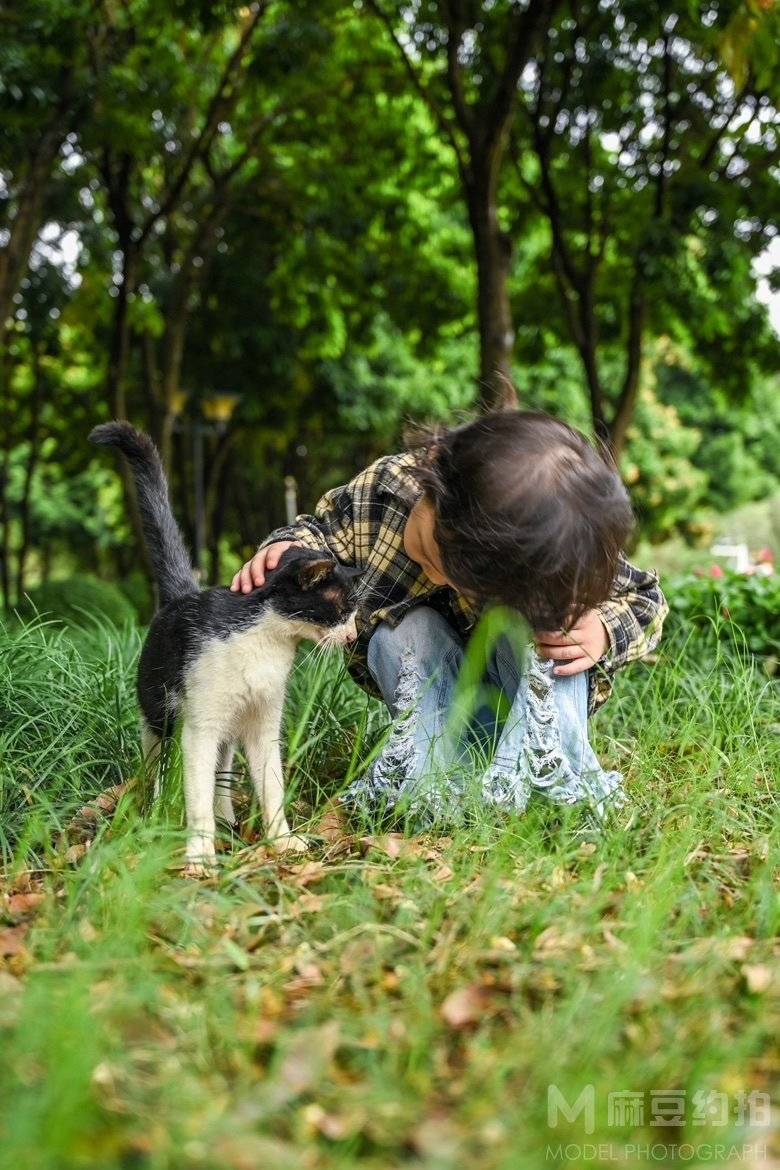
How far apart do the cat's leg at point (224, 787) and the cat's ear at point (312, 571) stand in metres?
0.59

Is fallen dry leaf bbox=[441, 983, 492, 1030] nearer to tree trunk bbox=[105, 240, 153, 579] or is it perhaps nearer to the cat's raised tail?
the cat's raised tail

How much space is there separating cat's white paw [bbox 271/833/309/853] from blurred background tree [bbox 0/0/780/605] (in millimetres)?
1312

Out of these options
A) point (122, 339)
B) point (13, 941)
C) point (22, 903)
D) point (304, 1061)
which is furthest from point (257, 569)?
point (122, 339)

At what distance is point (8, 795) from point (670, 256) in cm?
606

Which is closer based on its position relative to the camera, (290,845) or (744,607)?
(290,845)

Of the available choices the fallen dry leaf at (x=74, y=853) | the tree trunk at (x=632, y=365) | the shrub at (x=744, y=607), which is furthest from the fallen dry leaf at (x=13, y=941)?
the tree trunk at (x=632, y=365)

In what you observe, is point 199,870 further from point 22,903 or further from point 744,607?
point 744,607

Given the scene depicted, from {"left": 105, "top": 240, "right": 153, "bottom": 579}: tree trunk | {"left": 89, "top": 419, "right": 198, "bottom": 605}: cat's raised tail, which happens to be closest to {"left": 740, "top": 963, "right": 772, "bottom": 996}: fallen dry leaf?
{"left": 89, "top": 419, "right": 198, "bottom": 605}: cat's raised tail

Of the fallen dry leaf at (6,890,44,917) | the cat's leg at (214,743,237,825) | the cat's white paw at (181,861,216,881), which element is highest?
the cat's leg at (214,743,237,825)

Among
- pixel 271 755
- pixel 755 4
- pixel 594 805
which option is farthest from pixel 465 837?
pixel 755 4

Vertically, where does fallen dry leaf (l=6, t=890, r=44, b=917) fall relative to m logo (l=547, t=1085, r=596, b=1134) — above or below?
above

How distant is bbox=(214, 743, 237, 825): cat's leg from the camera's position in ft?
10.6

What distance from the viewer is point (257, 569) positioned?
123 inches

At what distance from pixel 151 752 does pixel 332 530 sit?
2.97ft
